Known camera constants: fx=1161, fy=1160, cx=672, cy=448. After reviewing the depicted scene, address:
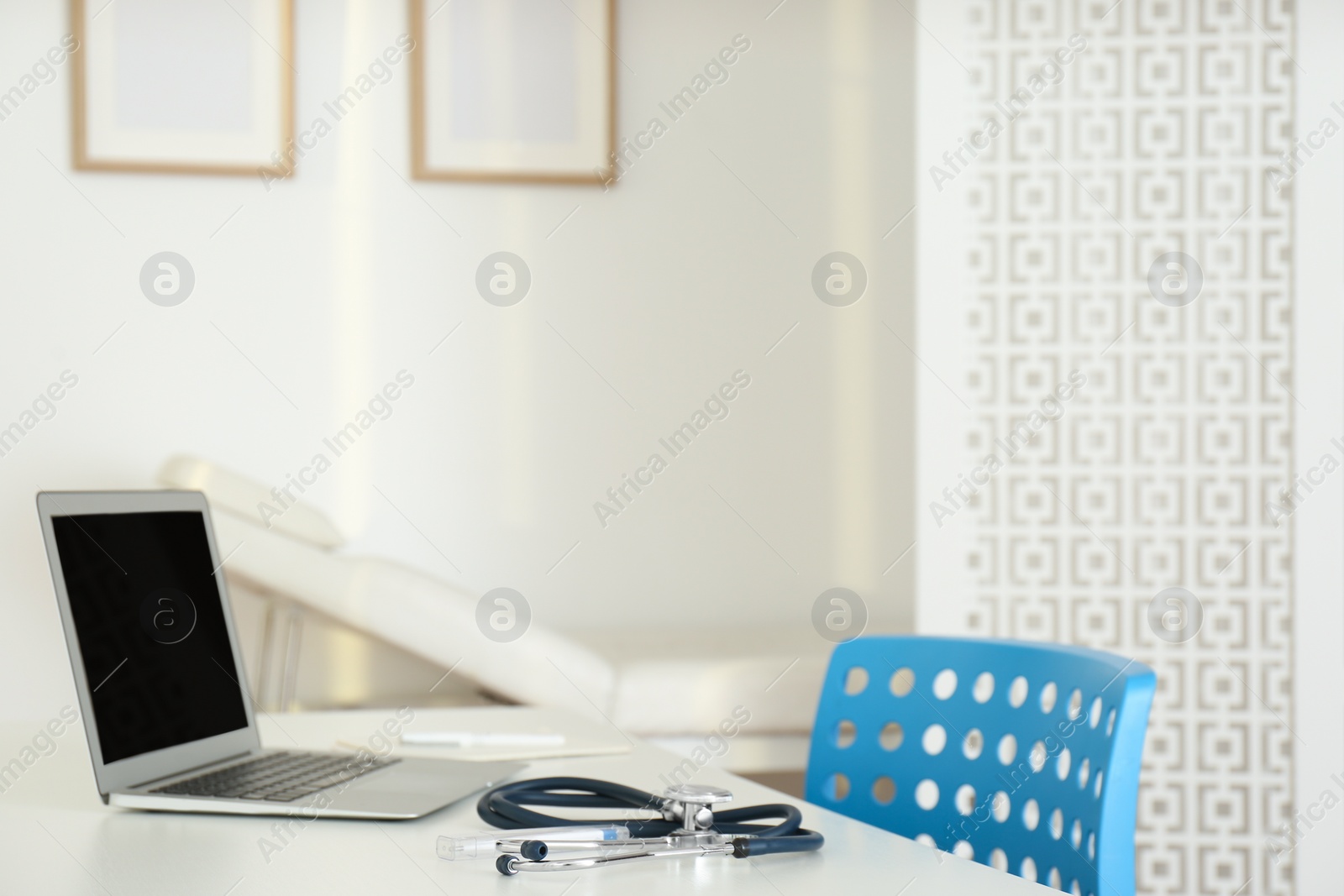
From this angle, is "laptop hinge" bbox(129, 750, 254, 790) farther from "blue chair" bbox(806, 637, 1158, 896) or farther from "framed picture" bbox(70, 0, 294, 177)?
"framed picture" bbox(70, 0, 294, 177)

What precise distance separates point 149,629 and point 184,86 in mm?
2470

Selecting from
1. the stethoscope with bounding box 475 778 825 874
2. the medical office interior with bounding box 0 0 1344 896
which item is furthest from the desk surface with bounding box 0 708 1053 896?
the medical office interior with bounding box 0 0 1344 896

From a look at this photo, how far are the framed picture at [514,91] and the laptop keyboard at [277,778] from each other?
2.35 metres

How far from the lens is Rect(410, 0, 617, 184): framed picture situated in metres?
3.17

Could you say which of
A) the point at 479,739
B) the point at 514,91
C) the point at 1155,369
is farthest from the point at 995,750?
the point at 514,91

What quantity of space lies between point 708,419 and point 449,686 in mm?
1023

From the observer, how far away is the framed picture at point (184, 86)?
9.89ft

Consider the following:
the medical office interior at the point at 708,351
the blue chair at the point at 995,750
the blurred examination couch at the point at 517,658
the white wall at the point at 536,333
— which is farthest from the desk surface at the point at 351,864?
the white wall at the point at 536,333

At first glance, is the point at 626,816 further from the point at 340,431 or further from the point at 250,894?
the point at 340,431

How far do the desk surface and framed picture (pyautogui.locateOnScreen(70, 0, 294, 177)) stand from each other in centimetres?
246

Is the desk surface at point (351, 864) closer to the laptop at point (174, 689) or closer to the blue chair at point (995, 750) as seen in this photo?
the laptop at point (174, 689)

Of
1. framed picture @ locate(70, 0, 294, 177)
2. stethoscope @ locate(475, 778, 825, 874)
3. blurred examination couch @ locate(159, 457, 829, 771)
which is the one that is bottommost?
blurred examination couch @ locate(159, 457, 829, 771)

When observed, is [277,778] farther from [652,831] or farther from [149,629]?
[652,831]

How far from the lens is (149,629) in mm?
1020
